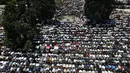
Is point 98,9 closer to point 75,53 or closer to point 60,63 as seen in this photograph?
point 75,53

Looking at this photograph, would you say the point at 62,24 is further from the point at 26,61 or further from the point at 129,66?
the point at 129,66

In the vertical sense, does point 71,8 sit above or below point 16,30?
below

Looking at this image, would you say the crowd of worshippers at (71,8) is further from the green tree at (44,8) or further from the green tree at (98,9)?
the green tree at (98,9)

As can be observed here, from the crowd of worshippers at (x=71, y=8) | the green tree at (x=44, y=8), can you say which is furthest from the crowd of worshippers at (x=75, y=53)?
the crowd of worshippers at (x=71, y=8)

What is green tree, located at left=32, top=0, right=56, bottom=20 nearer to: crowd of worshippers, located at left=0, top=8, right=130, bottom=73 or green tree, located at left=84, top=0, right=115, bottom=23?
crowd of worshippers, located at left=0, top=8, right=130, bottom=73

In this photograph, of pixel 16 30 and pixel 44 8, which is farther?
pixel 44 8

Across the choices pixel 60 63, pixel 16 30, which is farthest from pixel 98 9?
pixel 16 30

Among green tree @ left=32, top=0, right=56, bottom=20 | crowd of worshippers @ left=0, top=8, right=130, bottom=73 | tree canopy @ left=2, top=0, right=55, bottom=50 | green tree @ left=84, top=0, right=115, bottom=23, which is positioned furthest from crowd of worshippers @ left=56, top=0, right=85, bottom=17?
tree canopy @ left=2, top=0, right=55, bottom=50
